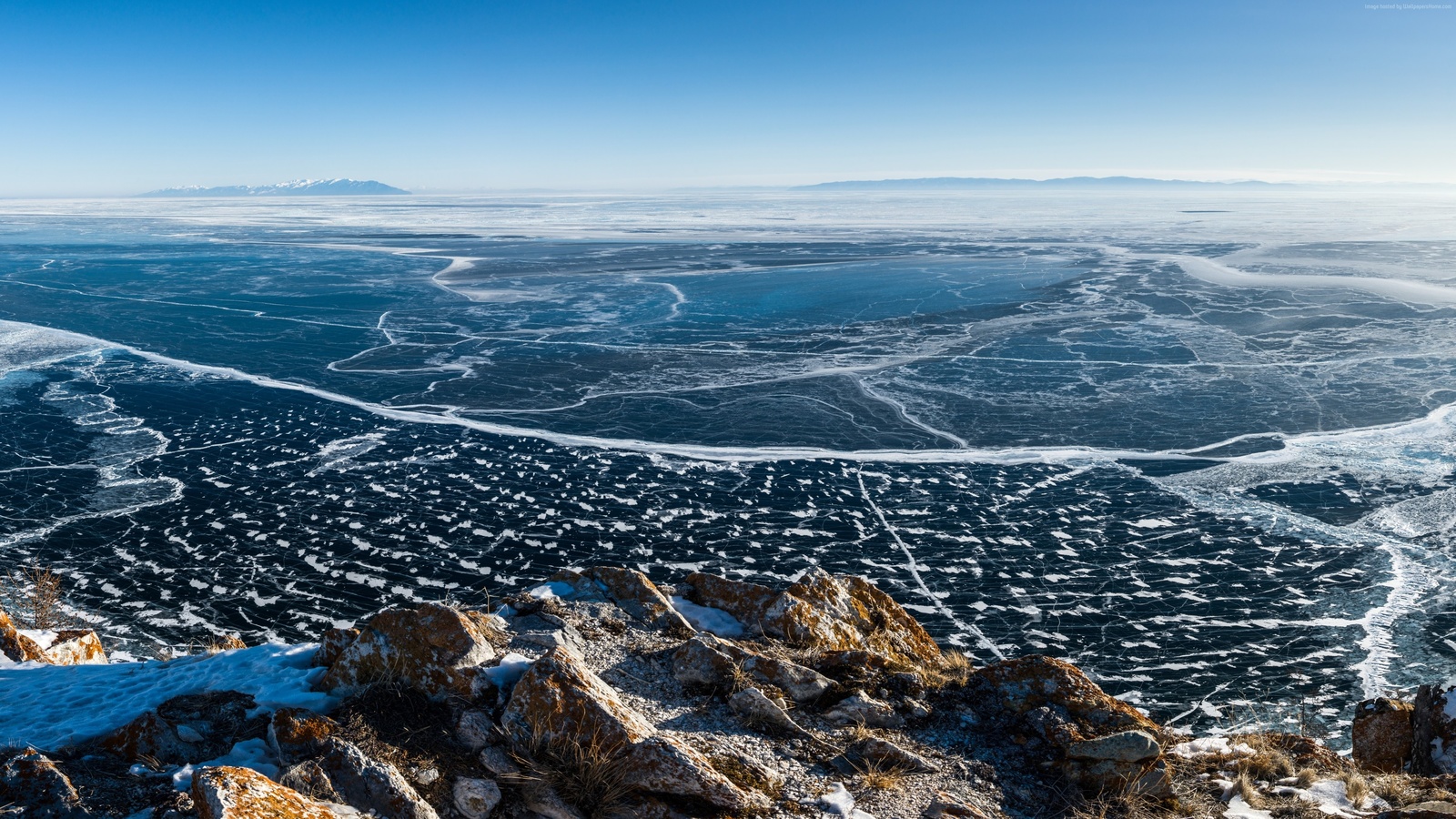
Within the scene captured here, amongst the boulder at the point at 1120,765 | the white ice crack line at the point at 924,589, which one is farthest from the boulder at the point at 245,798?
the white ice crack line at the point at 924,589

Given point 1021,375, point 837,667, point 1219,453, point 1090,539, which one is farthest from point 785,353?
point 837,667

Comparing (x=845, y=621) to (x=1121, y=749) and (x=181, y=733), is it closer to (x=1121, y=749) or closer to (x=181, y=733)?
(x=1121, y=749)

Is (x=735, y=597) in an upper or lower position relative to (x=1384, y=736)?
upper

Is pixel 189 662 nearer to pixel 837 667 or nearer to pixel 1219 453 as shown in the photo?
pixel 837 667

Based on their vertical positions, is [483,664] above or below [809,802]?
above

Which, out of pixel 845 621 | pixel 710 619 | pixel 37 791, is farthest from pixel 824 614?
pixel 37 791

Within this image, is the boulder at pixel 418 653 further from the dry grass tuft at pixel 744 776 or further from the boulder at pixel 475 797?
the dry grass tuft at pixel 744 776
